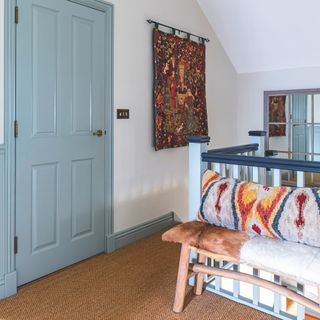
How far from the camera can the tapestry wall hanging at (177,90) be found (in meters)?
3.52

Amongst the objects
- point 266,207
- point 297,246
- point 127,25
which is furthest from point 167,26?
point 297,246

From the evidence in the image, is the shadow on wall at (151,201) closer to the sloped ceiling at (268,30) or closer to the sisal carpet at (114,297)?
the sisal carpet at (114,297)

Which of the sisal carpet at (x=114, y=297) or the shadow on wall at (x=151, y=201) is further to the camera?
the shadow on wall at (x=151, y=201)

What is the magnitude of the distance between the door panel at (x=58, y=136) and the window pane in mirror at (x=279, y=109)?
2533 millimetres

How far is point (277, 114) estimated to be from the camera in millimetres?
4672

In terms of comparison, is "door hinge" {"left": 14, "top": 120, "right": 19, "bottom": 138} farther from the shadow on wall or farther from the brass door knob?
the shadow on wall

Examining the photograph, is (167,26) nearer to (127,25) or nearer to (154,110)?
(127,25)

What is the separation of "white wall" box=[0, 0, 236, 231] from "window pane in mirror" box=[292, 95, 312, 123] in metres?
1.48

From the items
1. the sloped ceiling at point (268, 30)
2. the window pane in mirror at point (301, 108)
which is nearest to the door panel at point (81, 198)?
the sloped ceiling at point (268, 30)

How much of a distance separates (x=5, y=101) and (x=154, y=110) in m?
1.50

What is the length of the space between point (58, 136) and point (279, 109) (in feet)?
9.93

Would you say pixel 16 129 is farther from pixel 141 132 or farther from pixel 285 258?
pixel 285 258

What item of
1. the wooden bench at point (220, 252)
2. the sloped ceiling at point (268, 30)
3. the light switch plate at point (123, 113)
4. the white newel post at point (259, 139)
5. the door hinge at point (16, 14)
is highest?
the sloped ceiling at point (268, 30)

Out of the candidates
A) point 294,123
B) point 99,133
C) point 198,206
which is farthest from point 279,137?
point 198,206
